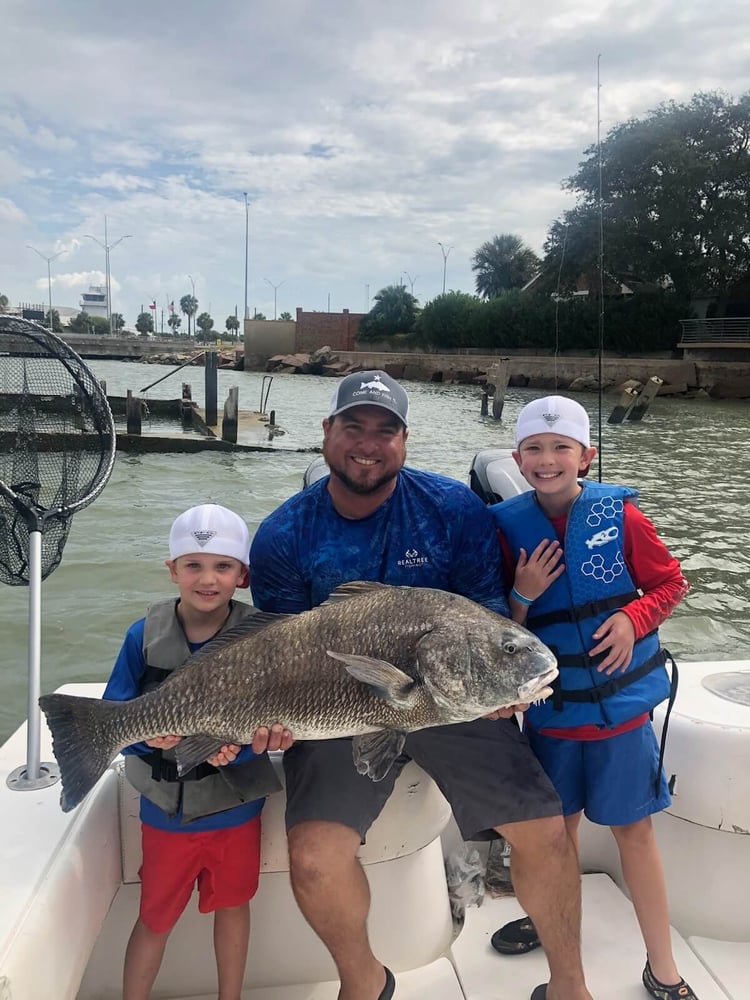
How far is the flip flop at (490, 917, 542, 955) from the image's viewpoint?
3.04 metres

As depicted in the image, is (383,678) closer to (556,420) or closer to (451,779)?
(451,779)

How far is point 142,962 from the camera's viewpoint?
100 inches

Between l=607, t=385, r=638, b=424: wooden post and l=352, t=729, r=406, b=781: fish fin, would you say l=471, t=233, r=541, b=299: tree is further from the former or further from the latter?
l=352, t=729, r=406, b=781: fish fin

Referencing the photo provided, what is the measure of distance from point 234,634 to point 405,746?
2.59 ft

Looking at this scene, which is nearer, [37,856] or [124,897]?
[37,856]

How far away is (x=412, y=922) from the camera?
2.90 m

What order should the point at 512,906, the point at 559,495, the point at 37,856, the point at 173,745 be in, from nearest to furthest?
the point at 37,856 → the point at 173,745 → the point at 559,495 → the point at 512,906

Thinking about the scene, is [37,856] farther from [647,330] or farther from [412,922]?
[647,330]

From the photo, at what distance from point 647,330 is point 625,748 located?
57.3 meters

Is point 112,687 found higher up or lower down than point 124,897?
higher up

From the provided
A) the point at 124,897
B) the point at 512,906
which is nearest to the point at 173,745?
the point at 124,897

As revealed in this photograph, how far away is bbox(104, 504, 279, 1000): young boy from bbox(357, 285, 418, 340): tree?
277 feet

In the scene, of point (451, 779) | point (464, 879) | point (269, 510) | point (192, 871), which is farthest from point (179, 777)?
point (269, 510)

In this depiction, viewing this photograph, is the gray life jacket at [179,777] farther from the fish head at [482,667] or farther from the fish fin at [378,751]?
the fish head at [482,667]
